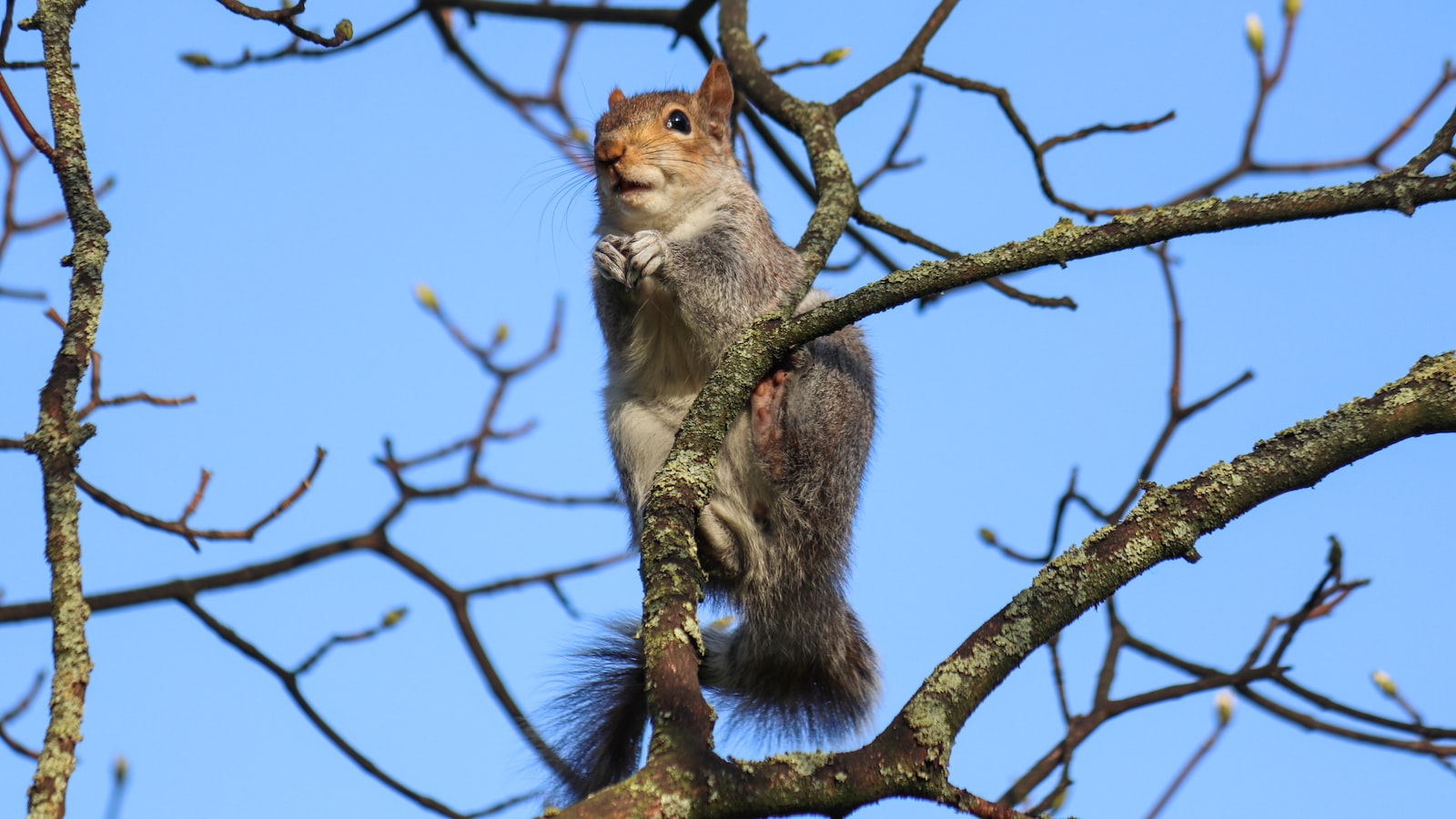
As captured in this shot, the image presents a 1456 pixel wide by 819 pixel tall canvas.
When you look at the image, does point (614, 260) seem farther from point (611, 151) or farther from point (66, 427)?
point (66, 427)

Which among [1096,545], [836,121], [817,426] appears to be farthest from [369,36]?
[1096,545]

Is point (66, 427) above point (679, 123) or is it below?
below

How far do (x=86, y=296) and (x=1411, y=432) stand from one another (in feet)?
5.99

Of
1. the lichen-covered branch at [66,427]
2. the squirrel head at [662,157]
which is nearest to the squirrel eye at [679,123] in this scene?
the squirrel head at [662,157]

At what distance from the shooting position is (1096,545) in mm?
1788

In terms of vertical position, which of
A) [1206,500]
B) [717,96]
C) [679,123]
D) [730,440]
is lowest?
[1206,500]

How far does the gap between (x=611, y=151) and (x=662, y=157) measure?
0.14 meters

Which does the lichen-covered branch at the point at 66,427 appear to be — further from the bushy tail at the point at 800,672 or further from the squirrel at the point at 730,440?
the bushy tail at the point at 800,672

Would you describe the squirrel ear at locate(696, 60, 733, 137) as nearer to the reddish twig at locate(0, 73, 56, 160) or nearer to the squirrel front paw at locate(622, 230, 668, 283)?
Result: the squirrel front paw at locate(622, 230, 668, 283)

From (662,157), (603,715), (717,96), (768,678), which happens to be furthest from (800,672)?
(717,96)

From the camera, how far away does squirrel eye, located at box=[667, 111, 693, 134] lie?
353cm

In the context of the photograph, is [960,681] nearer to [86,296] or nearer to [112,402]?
[86,296]

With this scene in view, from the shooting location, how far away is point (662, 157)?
11.2 feet

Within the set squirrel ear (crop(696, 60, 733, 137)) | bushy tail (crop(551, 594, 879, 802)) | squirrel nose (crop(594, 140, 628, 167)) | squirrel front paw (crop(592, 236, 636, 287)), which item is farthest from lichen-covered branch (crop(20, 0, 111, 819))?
squirrel ear (crop(696, 60, 733, 137))
